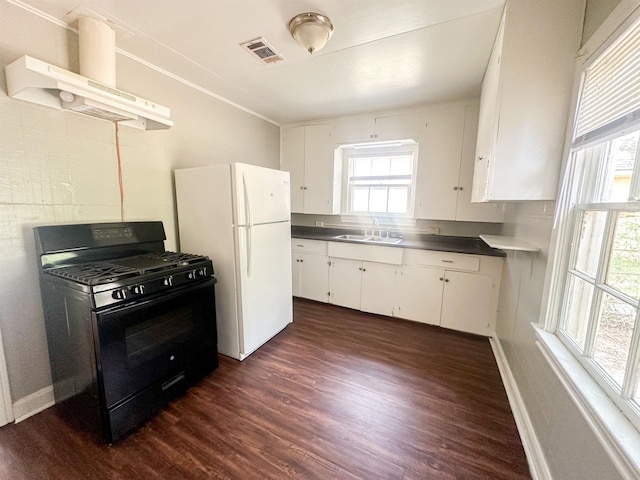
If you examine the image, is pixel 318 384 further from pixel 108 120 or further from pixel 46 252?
pixel 108 120

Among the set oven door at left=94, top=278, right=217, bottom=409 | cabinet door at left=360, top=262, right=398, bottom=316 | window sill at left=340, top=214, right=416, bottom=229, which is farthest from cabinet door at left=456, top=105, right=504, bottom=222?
oven door at left=94, top=278, right=217, bottom=409

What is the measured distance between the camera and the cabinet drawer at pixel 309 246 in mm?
3311

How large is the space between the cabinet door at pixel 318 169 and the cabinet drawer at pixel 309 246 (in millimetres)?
505

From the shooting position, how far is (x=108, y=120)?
1832 millimetres

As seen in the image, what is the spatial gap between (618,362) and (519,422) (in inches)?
35.8

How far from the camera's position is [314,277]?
342cm

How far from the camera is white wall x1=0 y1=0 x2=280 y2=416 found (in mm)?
1465

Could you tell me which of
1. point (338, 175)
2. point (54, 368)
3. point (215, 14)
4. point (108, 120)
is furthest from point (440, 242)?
point (54, 368)

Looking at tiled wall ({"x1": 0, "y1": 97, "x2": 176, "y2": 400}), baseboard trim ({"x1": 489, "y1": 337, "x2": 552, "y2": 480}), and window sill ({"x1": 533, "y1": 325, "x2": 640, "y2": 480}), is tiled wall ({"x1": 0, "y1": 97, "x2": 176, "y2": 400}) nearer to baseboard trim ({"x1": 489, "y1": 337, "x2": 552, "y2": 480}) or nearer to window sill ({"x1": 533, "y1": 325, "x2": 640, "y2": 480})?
window sill ({"x1": 533, "y1": 325, "x2": 640, "y2": 480})

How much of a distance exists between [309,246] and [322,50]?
2.13m

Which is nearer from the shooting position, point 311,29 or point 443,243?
point 311,29

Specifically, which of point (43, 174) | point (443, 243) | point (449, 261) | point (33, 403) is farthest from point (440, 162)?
point (33, 403)

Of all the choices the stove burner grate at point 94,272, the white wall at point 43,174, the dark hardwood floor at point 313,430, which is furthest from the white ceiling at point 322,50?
the dark hardwood floor at point 313,430

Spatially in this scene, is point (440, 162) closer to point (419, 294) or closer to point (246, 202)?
point (419, 294)
